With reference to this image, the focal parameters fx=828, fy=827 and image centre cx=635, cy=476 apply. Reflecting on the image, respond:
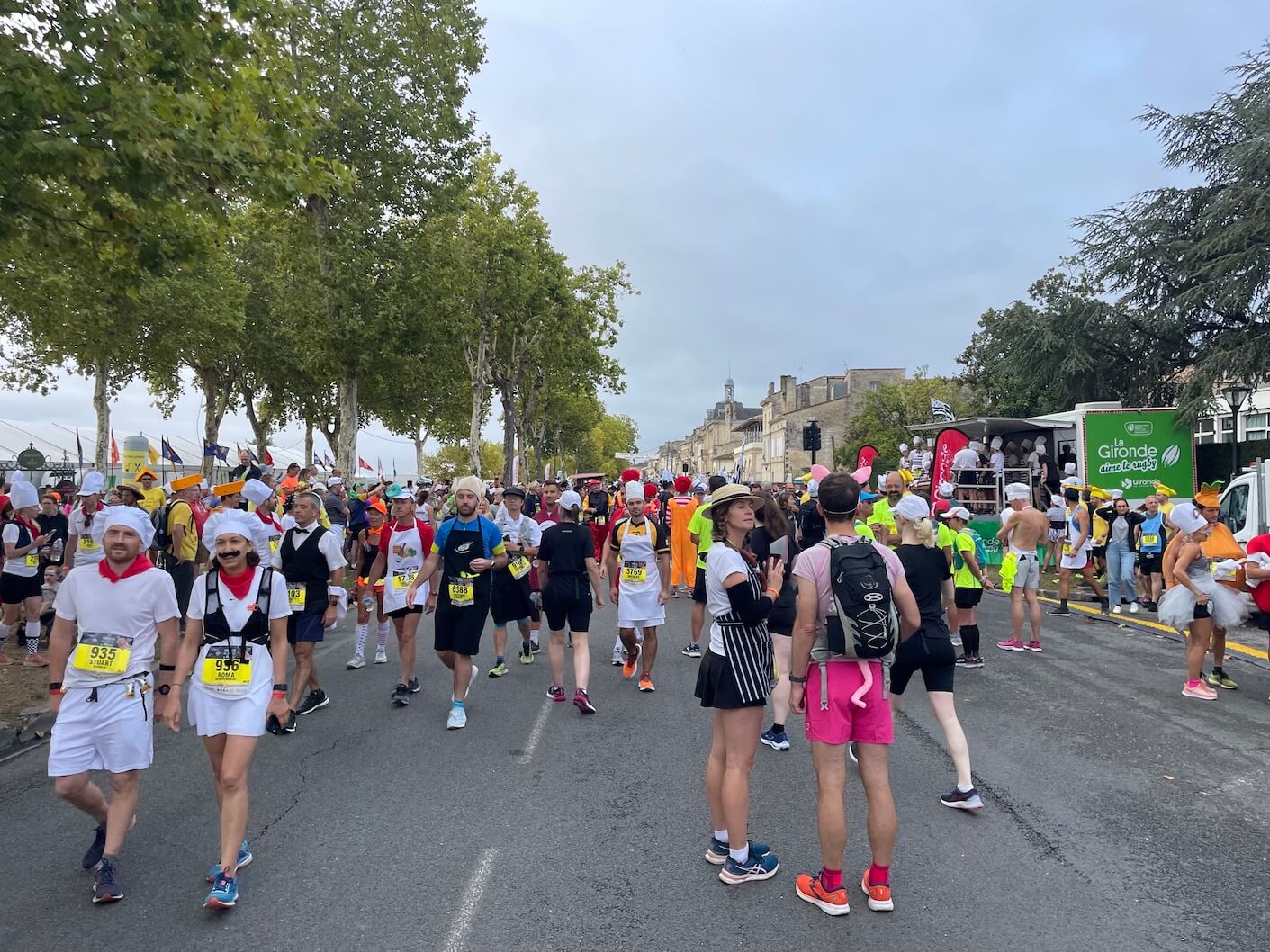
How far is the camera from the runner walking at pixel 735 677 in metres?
3.82

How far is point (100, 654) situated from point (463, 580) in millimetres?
2895

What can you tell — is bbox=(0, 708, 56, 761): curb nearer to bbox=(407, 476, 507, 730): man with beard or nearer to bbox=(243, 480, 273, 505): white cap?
bbox=(243, 480, 273, 505): white cap

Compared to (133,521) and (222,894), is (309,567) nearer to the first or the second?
(133,521)

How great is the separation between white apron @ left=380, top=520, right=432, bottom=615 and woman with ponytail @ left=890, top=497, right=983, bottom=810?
4267 millimetres

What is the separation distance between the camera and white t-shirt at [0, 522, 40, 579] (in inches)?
337

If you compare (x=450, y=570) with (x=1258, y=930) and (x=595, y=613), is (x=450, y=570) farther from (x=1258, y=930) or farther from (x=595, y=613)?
(x=595, y=613)

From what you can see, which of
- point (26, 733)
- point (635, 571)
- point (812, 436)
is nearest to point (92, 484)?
point (26, 733)

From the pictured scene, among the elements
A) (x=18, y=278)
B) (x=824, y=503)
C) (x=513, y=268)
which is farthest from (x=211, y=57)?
(x=513, y=268)

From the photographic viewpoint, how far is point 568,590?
6988 mm

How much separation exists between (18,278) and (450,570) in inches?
313

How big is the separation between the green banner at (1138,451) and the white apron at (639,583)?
12293 millimetres

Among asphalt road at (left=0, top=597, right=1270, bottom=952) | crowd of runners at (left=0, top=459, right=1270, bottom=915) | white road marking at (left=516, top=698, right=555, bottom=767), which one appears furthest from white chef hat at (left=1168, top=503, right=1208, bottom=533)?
white road marking at (left=516, top=698, right=555, bottom=767)

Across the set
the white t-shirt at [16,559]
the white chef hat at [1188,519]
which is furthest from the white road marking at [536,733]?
the white t-shirt at [16,559]

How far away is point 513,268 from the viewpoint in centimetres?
3241
